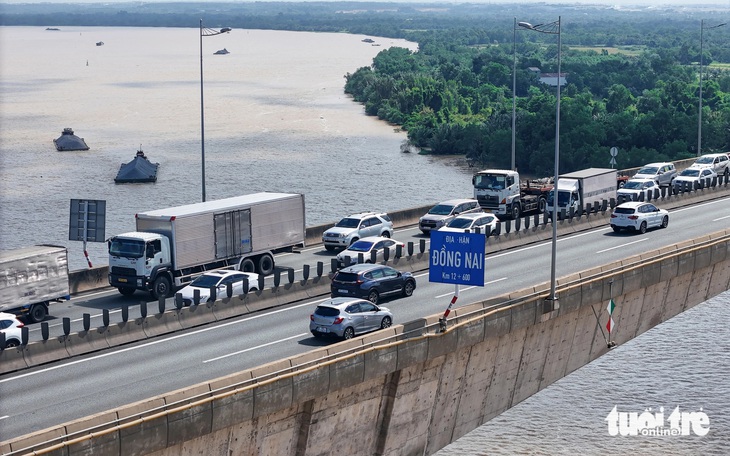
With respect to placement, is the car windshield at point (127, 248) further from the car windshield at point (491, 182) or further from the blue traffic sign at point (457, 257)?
the car windshield at point (491, 182)

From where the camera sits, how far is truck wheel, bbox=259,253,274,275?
151ft

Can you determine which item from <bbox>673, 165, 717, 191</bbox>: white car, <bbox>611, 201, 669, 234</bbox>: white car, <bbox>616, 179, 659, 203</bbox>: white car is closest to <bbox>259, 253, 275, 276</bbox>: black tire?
<bbox>611, 201, 669, 234</bbox>: white car

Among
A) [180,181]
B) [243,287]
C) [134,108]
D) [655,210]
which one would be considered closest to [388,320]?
[243,287]

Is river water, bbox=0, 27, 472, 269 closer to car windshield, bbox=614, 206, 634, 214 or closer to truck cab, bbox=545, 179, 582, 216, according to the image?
truck cab, bbox=545, 179, 582, 216

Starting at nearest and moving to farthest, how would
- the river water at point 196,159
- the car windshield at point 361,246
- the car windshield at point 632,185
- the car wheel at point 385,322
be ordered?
the car wheel at point 385,322, the car windshield at point 361,246, the car windshield at point 632,185, the river water at point 196,159

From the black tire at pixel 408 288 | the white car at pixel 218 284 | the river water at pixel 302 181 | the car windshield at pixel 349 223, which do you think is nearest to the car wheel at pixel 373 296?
the black tire at pixel 408 288

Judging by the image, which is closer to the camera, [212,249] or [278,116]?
[212,249]

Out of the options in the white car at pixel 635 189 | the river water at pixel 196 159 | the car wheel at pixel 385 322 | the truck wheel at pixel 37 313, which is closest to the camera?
the car wheel at pixel 385 322

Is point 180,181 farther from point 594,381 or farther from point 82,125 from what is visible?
point 594,381

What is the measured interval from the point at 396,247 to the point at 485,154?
6664cm

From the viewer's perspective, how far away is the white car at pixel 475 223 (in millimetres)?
52125

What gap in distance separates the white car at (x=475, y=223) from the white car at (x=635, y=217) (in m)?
6.79

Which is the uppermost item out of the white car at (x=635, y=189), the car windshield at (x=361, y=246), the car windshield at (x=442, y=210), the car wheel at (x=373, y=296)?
the white car at (x=635, y=189)

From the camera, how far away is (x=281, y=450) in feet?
85.8
